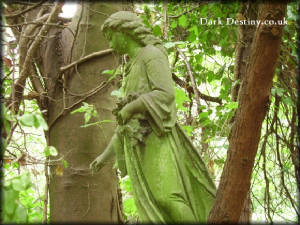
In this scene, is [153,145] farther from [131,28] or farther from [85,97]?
[85,97]

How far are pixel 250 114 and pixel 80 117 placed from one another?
2305 millimetres

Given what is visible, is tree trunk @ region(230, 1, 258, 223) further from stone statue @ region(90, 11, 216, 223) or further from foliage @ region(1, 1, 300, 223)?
stone statue @ region(90, 11, 216, 223)

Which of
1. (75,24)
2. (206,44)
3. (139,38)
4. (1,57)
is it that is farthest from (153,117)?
(206,44)

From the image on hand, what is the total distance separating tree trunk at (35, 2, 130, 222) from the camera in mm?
4746

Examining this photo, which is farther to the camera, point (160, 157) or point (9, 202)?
point (160, 157)

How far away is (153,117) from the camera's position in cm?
327

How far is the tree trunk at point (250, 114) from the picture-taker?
3180 mm

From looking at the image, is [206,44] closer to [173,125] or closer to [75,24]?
[75,24]

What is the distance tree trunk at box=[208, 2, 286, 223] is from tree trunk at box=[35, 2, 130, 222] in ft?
6.42

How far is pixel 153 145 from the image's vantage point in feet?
10.8

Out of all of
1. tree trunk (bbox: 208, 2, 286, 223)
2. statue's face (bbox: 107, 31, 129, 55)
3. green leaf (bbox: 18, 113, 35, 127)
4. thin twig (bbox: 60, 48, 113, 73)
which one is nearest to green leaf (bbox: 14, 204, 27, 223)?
green leaf (bbox: 18, 113, 35, 127)

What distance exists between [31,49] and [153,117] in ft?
6.92

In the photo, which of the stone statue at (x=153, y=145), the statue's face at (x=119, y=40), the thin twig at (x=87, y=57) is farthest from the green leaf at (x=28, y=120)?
the thin twig at (x=87, y=57)

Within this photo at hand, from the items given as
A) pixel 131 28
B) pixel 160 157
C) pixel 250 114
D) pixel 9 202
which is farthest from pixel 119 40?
pixel 9 202
